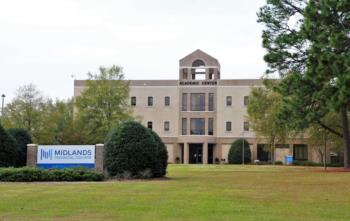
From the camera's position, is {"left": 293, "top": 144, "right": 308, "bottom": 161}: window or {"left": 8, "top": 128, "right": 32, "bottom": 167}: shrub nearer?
{"left": 8, "top": 128, "right": 32, "bottom": 167}: shrub

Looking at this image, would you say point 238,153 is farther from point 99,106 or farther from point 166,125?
point 99,106

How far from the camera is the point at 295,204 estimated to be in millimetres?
15836

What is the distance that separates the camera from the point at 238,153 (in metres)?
77.4

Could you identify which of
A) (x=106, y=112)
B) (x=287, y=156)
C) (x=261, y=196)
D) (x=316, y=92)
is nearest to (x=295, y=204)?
(x=261, y=196)

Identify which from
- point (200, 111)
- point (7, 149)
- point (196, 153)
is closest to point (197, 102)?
point (200, 111)

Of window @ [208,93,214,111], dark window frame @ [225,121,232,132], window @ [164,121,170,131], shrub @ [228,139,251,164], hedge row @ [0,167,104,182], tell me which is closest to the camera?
hedge row @ [0,167,104,182]

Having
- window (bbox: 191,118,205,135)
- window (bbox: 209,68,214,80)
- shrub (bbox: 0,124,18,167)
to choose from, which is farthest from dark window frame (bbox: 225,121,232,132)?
shrub (bbox: 0,124,18,167)

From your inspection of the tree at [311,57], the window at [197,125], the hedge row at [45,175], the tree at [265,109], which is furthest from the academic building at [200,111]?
the hedge row at [45,175]

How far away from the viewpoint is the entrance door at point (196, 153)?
8431 cm

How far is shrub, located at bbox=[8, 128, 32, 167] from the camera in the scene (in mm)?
33303

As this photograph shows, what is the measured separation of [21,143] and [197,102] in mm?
51087

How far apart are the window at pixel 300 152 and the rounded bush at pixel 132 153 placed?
55896mm

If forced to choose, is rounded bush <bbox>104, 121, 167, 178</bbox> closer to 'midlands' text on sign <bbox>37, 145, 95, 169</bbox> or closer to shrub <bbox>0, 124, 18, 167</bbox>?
'midlands' text on sign <bbox>37, 145, 95, 169</bbox>

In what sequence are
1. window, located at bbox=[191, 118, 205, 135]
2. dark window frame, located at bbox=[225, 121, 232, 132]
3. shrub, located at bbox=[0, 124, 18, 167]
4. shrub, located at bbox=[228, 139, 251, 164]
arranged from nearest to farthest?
shrub, located at bbox=[0, 124, 18, 167] → shrub, located at bbox=[228, 139, 251, 164] → dark window frame, located at bbox=[225, 121, 232, 132] → window, located at bbox=[191, 118, 205, 135]
